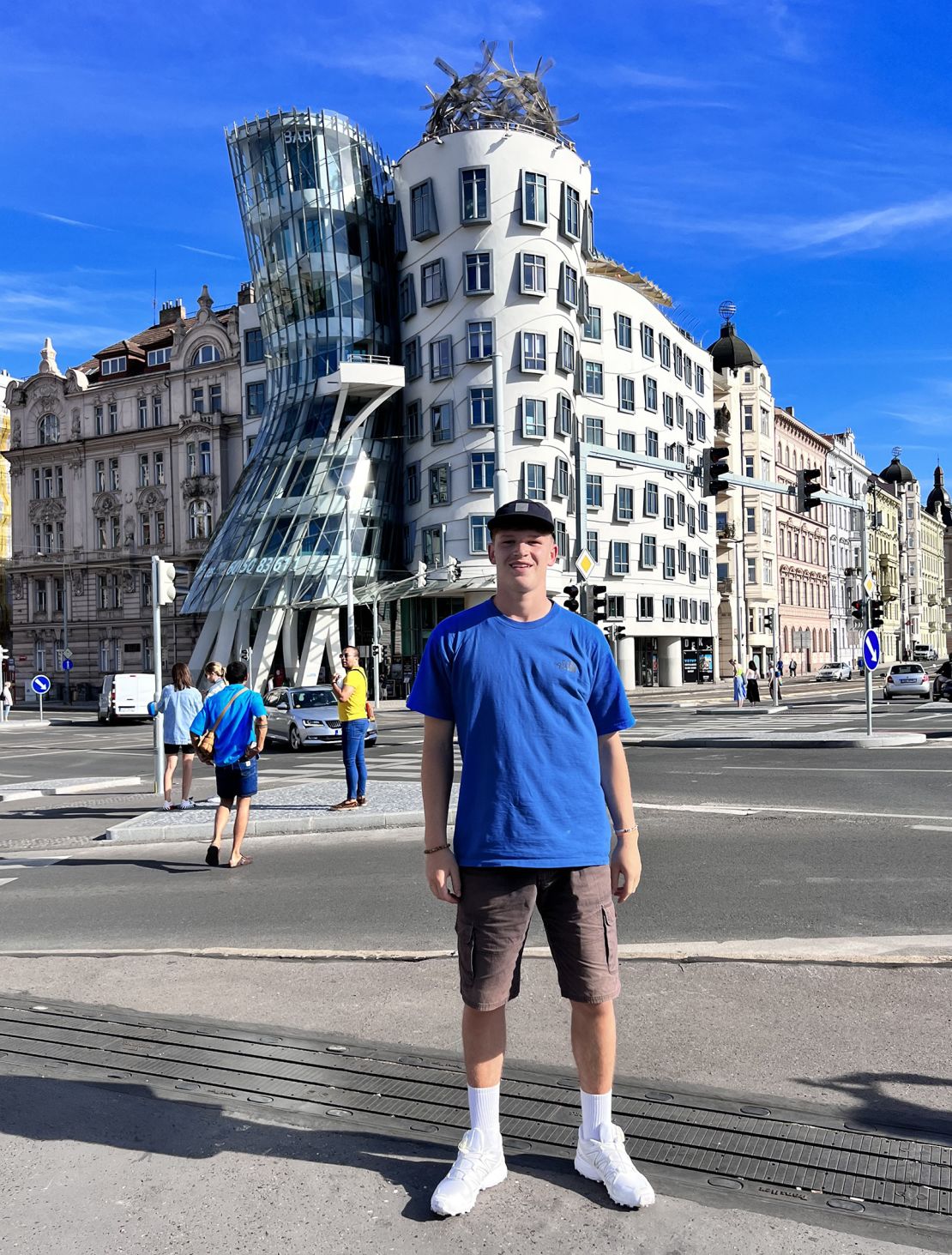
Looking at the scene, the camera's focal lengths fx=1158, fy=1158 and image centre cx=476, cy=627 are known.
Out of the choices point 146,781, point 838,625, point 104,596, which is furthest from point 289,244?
point 838,625

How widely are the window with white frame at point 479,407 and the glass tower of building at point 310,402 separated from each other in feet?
13.2

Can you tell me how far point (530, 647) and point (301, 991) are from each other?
2.66 meters

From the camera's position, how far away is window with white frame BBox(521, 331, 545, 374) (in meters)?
50.7

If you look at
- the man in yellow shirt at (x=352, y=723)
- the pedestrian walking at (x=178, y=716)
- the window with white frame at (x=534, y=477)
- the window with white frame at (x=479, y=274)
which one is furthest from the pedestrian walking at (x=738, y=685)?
the man in yellow shirt at (x=352, y=723)

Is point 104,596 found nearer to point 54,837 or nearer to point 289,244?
point 289,244

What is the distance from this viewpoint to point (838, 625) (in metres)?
101

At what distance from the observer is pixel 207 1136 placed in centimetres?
370

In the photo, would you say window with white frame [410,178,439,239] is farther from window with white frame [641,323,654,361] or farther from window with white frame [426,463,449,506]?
window with white frame [641,323,654,361]

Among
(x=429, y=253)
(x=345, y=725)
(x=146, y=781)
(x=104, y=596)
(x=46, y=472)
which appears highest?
(x=429, y=253)

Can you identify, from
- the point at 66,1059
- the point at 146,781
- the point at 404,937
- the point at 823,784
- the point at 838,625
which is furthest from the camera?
the point at 838,625

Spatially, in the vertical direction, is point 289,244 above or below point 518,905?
above

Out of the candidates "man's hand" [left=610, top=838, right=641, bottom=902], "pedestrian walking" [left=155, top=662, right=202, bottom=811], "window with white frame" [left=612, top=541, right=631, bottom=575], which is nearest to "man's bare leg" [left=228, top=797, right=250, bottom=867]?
"pedestrian walking" [left=155, top=662, right=202, bottom=811]

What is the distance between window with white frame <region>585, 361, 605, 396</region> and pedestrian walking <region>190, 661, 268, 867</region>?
167 feet

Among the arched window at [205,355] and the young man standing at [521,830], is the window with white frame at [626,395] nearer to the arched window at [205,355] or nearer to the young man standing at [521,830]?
the arched window at [205,355]
